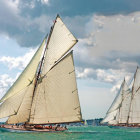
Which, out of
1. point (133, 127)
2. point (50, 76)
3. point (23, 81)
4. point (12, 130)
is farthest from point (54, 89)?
point (133, 127)

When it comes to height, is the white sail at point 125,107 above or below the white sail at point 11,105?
above

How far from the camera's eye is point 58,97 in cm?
5378

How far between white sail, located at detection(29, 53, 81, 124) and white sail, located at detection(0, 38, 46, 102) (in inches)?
116

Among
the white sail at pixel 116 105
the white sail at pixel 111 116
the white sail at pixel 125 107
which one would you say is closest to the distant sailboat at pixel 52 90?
the white sail at pixel 125 107

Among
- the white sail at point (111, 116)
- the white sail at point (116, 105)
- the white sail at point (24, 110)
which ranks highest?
the white sail at point (116, 105)

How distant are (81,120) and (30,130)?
31.5 feet

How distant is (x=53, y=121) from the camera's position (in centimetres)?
5434

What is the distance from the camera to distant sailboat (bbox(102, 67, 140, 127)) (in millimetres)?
103938

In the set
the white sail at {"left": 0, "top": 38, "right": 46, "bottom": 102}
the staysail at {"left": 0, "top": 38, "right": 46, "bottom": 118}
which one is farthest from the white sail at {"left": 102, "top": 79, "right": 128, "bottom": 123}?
the staysail at {"left": 0, "top": 38, "right": 46, "bottom": 118}

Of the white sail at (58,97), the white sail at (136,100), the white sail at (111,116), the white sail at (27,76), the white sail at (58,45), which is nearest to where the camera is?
the white sail at (27,76)

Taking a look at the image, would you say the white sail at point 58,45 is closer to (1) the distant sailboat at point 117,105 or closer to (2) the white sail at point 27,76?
(2) the white sail at point 27,76

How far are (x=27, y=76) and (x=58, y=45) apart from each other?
8.10 metres

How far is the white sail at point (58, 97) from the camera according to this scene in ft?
176

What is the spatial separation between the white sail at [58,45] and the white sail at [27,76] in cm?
193
